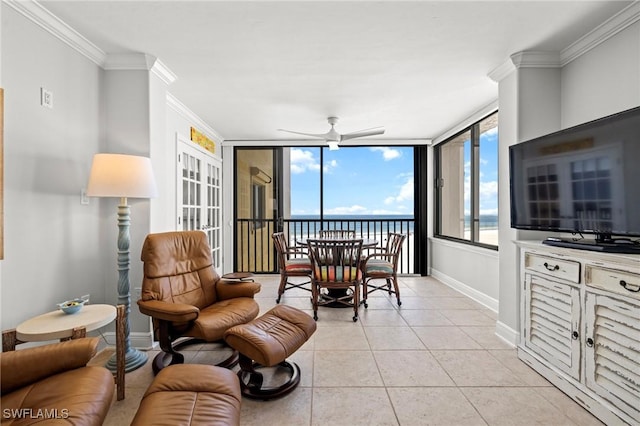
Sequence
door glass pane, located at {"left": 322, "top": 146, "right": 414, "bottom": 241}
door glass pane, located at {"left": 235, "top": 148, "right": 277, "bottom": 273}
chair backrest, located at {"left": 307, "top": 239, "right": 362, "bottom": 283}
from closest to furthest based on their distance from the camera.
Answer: chair backrest, located at {"left": 307, "top": 239, "right": 362, "bottom": 283}, door glass pane, located at {"left": 235, "top": 148, "right": 277, "bottom": 273}, door glass pane, located at {"left": 322, "top": 146, "right": 414, "bottom": 241}

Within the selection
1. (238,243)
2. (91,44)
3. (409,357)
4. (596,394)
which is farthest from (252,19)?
(238,243)

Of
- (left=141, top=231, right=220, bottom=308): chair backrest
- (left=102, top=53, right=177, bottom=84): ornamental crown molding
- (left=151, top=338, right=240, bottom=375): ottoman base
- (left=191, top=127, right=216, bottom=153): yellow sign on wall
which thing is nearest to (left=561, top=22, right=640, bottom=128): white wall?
(left=151, top=338, right=240, bottom=375): ottoman base

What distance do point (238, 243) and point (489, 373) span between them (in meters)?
4.50

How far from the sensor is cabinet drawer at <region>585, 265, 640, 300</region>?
5.11ft

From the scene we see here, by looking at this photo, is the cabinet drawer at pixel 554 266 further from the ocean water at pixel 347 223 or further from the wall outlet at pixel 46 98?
the wall outlet at pixel 46 98

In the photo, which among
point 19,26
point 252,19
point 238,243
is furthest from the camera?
point 238,243

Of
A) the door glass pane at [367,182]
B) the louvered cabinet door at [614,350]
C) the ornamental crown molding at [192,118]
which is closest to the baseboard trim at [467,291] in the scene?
the louvered cabinet door at [614,350]

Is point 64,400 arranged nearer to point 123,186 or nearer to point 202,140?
point 123,186

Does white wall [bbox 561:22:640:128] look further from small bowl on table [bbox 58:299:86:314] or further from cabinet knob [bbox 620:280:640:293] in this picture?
small bowl on table [bbox 58:299:86:314]

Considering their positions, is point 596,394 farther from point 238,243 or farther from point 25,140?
point 238,243

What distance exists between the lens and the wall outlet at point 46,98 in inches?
80.8

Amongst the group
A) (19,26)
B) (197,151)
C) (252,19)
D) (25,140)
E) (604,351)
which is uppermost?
(252,19)

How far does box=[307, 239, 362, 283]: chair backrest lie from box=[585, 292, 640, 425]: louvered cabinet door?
1.96m

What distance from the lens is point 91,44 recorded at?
240 centimetres
